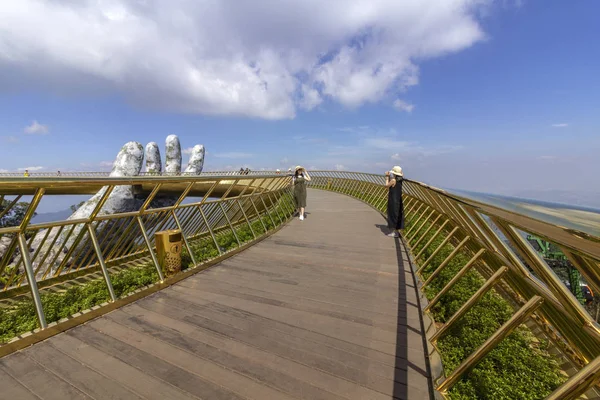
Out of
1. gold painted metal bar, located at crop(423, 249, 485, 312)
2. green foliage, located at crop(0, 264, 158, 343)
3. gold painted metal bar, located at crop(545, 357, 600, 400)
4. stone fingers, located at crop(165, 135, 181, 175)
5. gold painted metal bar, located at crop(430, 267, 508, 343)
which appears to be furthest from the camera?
stone fingers, located at crop(165, 135, 181, 175)

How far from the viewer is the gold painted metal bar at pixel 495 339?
186cm

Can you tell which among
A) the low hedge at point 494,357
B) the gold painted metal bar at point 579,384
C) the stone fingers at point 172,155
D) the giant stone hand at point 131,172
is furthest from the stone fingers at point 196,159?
the gold painted metal bar at point 579,384

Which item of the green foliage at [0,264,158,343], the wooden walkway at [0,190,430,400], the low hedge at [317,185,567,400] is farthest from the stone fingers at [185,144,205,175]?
the low hedge at [317,185,567,400]

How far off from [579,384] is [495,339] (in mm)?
863

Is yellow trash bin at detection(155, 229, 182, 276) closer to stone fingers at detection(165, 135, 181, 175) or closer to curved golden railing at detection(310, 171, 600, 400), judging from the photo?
curved golden railing at detection(310, 171, 600, 400)

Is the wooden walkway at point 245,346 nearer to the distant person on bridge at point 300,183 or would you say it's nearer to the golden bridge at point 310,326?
the golden bridge at point 310,326

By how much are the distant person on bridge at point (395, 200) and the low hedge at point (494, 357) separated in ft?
10.3

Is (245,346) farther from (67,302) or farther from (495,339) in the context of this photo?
(67,302)

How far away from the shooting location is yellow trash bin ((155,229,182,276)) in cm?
431

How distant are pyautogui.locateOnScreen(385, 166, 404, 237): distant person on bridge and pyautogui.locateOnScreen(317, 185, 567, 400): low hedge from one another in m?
3.13

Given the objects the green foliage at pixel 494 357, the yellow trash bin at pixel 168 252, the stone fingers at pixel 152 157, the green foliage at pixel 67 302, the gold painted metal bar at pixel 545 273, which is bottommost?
the green foliage at pixel 67 302

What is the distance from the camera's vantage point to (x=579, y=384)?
47.1 inches

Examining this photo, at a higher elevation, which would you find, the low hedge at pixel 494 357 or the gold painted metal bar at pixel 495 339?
the gold painted metal bar at pixel 495 339

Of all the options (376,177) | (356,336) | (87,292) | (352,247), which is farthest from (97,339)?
(376,177)
